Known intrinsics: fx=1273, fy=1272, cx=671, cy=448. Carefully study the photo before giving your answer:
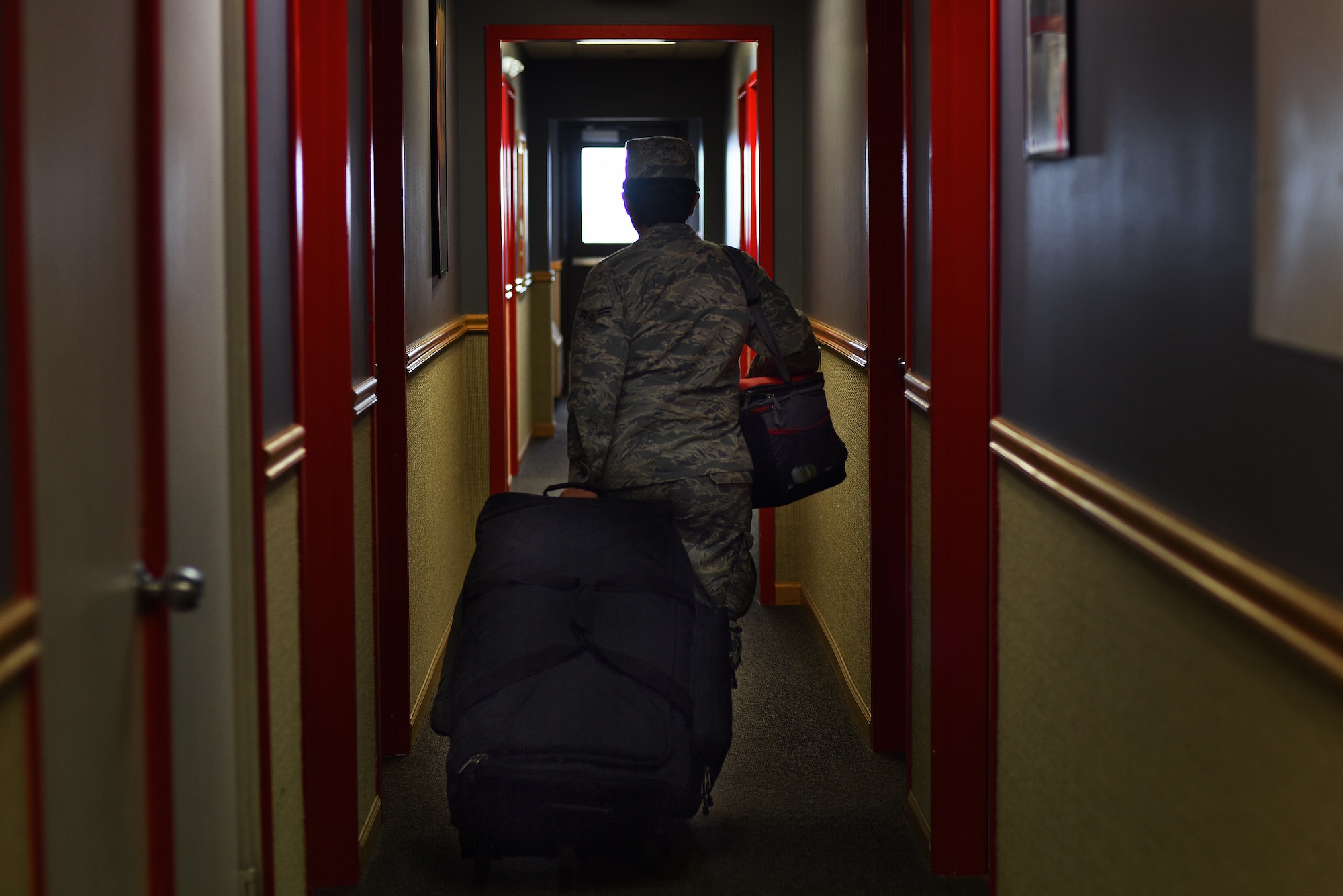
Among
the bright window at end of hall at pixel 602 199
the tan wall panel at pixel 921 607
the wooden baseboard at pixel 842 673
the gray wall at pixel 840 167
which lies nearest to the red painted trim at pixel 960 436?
the tan wall panel at pixel 921 607

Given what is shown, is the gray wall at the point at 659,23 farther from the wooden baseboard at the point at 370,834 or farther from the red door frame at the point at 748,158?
the wooden baseboard at the point at 370,834

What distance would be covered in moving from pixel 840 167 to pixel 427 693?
77.3 inches

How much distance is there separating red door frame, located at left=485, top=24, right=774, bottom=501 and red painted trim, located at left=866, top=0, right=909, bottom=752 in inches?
59.2

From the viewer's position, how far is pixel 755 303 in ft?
9.77

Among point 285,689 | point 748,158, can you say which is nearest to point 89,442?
point 285,689

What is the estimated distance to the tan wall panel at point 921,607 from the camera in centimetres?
268

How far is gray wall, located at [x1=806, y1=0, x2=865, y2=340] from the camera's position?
338 cm

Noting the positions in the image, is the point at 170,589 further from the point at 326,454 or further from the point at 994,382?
the point at 994,382

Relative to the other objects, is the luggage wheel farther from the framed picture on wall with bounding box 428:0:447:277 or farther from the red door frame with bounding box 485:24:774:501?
the red door frame with bounding box 485:24:774:501

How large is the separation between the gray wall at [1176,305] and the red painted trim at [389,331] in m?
1.62

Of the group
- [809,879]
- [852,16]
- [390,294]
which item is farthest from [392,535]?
[852,16]

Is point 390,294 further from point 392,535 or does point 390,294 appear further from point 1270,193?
point 1270,193

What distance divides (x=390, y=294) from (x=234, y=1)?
50.2 inches

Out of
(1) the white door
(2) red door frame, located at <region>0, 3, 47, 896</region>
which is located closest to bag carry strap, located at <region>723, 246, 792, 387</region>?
(1) the white door
